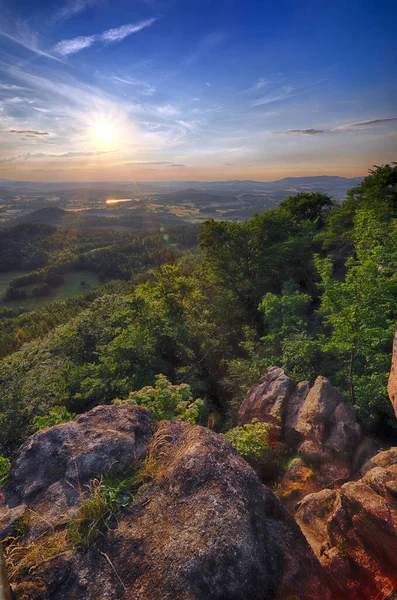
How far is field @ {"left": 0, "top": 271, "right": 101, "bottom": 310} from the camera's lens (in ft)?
445

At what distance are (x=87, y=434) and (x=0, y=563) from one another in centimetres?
396

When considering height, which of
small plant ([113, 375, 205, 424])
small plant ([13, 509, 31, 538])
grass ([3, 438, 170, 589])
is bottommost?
small plant ([113, 375, 205, 424])

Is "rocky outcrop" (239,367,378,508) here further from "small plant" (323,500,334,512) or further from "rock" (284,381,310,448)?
"small plant" (323,500,334,512)

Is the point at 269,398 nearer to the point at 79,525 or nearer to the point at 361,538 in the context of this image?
the point at 361,538

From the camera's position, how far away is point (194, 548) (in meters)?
4.64

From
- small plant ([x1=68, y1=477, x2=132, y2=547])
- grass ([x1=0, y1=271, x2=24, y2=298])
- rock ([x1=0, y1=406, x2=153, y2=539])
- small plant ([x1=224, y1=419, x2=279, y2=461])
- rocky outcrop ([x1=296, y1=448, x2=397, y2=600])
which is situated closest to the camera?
small plant ([x1=68, y1=477, x2=132, y2=547])

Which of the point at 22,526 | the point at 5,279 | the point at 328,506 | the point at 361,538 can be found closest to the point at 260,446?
the point at 328,506

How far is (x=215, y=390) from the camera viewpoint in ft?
87.9

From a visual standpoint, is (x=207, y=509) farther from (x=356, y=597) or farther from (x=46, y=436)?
(x=46, y=436)

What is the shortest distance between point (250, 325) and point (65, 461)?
92.3ft

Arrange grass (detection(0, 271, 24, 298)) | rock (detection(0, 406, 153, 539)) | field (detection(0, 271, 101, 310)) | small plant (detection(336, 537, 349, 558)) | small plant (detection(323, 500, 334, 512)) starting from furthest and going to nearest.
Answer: grass (detection(0, 271, 24, 298)), field (detection(0, 271, 101, 310)), small plant (detection(323, 500, 334, 512)), small plant (detection(336, 537, 349, 558)), rock (detection(0, 406, 153, 539))

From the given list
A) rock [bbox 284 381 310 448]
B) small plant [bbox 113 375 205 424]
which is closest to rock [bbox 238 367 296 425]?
rock [bbox 284 381 310 448]

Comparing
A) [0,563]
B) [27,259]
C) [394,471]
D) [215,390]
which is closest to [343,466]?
[394,471]

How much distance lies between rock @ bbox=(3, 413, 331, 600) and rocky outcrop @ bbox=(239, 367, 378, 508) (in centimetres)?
601
